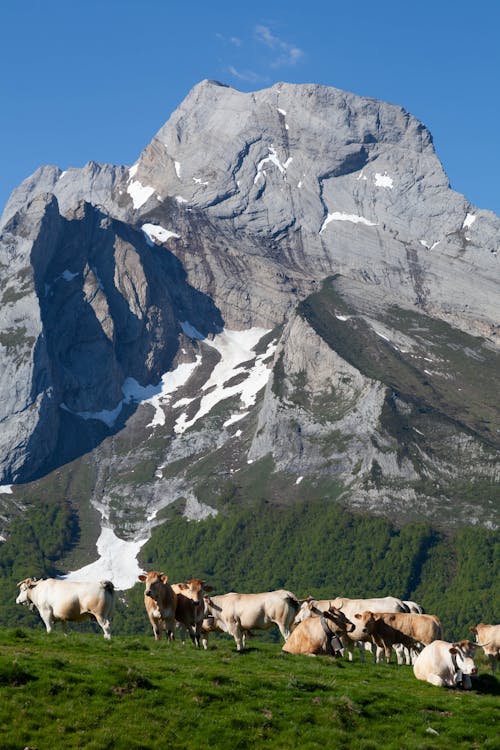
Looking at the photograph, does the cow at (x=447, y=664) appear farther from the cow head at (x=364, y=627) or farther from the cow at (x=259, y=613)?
the cow at (x=259, y=613)

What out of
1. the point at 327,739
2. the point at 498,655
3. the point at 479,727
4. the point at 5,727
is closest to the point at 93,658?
the point at 5,727

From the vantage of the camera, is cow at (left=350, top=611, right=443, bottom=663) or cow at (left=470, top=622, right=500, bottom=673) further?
cow at (left=470, top=622, right=500, bottom=673)

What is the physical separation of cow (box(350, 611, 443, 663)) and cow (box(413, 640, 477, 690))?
14.1 feet

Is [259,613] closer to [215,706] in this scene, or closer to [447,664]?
[447,664]

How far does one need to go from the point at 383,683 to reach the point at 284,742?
9.30 metres

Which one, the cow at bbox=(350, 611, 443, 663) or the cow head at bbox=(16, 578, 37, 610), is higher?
the cow at bbox=(350, 611, 443, 663)

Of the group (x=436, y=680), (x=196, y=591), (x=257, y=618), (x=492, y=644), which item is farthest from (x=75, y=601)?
(x=492, y=644)

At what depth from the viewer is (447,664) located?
4650cm

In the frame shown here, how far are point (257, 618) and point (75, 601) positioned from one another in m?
10.0

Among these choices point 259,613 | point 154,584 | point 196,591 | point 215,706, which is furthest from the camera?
point 259,613

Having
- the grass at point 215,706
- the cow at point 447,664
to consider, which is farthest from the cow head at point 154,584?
the cow at point 447,664

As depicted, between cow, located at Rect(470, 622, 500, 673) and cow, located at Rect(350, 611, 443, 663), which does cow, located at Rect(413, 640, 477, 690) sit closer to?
cow, located at Rect(350, 611, 443, 663)

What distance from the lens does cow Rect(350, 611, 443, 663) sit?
172ft

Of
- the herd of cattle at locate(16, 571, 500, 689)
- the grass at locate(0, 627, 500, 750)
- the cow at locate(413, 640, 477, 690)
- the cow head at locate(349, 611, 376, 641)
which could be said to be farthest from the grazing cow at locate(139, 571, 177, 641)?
the cow at locate(413, 640, 477, 690)
